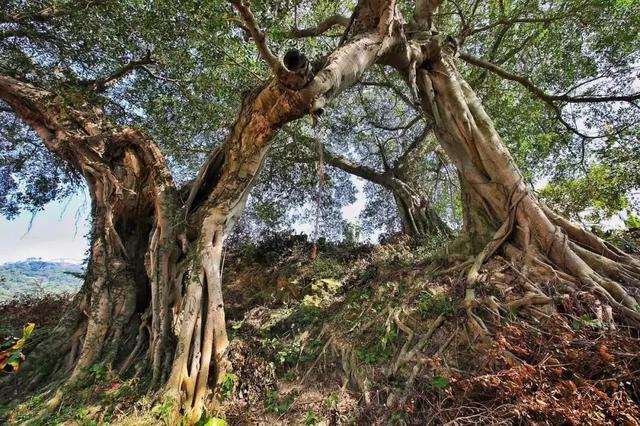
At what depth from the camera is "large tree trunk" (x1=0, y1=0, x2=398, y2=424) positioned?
10.8 ft

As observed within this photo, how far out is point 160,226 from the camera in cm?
418

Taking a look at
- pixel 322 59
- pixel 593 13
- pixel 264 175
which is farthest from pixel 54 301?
pixel 593 13

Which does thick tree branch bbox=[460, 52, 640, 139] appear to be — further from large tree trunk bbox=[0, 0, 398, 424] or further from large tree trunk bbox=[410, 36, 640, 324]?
large tree trunk bbox=[0, 0, 398, 424]

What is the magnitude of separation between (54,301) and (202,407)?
262 inches

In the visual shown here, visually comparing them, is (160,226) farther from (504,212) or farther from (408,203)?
(408,203)

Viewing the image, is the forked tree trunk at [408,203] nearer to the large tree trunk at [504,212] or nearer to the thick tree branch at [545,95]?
the large tree trunk at [504,212]

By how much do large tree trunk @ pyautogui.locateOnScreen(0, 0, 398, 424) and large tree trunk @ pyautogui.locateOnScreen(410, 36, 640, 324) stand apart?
1.09 meters

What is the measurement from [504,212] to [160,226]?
4.12 meters

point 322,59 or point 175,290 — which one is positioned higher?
point 322,59

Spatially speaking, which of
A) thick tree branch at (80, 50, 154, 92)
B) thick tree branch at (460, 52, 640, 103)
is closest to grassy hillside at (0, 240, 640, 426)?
thick tree branch at (460, 52, 640, 103)

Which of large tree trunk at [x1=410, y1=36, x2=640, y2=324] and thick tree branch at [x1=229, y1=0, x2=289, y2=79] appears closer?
thick tree branch at [x1=229, y1=0, x2=289, y2=79]

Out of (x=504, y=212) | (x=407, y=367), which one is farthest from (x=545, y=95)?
(x=407, y=367)

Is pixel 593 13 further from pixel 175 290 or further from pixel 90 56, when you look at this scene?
pixel 90 56

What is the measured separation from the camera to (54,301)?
7547mm
